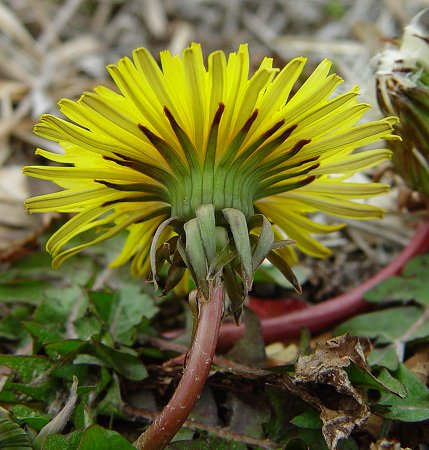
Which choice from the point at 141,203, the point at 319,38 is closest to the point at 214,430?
the point at 141,203

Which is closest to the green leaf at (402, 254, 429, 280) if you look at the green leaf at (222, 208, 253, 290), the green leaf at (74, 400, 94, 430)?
the green leaf at (222, 208, 253, 290)

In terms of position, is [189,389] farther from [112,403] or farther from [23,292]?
[23,292]

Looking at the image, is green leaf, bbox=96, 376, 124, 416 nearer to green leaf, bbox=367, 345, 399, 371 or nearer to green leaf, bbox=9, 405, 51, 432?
green leaf, bbox=9, 405, 51, 432

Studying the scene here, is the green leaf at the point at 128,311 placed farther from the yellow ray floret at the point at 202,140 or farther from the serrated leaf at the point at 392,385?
the serrated leaf at the point at 392,385

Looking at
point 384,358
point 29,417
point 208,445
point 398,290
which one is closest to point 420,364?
point 384,358

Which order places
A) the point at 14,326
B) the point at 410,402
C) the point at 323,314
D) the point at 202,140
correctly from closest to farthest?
the point at 202,140, the point at 410,402, the point at 14,326, the point at 323,314
